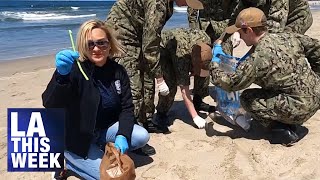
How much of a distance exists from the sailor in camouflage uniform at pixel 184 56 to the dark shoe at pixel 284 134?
Answer: 81cm

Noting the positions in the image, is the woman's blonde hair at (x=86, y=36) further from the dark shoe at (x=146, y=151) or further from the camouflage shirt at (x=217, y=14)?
the camouflage shirt at (x=217, y=14)

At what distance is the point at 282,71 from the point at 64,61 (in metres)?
1.88

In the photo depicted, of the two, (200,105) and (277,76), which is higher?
(277,76)

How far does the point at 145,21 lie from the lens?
3770mm

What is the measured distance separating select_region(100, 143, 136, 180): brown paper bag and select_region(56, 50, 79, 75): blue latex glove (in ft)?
1.99

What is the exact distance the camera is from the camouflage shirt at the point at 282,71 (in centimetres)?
351

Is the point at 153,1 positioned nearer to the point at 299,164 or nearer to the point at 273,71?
the point at 273,71

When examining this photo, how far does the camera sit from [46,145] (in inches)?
115

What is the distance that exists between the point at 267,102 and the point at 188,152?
85 cm

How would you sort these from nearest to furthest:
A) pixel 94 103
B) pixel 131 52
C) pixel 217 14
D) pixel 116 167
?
pixel 116 167 → pixel 94 103 → pixel 131 52 → pixel 217 14

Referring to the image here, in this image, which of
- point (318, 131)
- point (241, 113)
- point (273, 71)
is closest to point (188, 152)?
point (241, 113)

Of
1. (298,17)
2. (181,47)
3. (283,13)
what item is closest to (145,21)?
(181,47)

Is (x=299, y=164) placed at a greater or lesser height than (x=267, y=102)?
lesser

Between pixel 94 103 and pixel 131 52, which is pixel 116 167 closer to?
pixel 94 103
